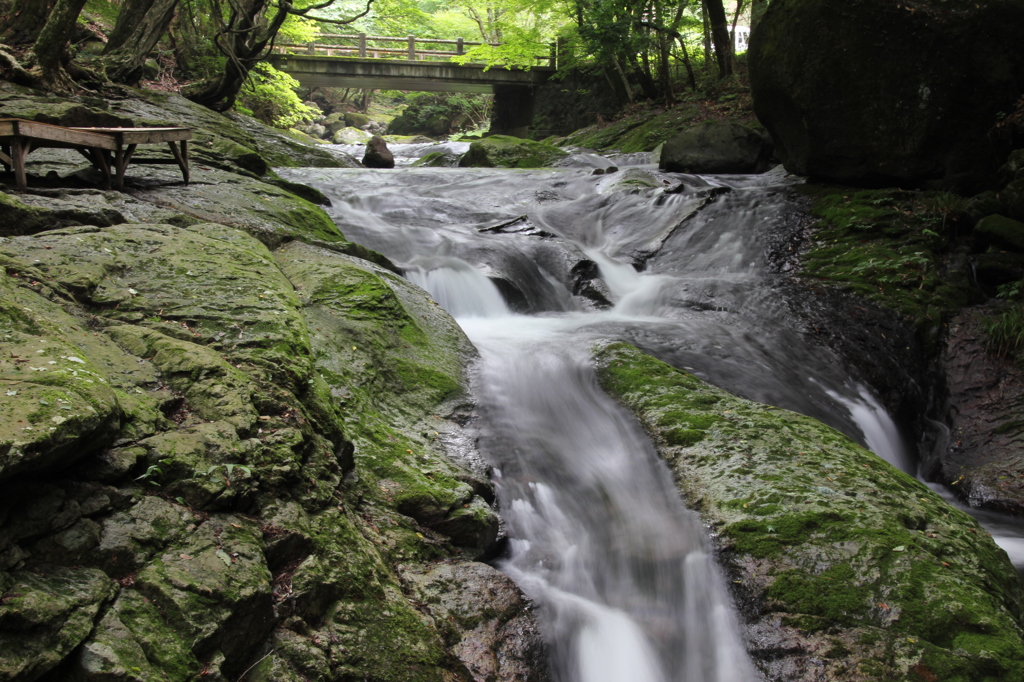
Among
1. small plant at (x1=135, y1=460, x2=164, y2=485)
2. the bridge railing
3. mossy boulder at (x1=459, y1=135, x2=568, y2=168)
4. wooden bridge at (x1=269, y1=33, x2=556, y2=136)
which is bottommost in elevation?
small plant at (x1=135, y1=460, x2=164, y2=485)

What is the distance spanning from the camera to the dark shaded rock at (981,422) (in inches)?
220

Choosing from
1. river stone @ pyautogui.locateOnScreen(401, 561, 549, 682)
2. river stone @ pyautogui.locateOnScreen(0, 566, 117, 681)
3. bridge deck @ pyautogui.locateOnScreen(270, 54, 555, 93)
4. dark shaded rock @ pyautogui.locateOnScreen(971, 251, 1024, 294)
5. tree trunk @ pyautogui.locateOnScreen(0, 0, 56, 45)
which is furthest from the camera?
bridge deck @ pyautogui.locateOnScreen(270, 54, 555, 93)

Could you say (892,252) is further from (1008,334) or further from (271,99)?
(271,99)

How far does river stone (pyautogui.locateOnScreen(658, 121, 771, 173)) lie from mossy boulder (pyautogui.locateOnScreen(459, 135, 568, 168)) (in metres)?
3.56

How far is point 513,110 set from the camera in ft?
102

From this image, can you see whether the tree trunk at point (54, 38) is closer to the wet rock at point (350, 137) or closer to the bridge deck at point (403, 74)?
the bridge deck at point (403, 74)

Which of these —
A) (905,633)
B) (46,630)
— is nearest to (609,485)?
(905,633)

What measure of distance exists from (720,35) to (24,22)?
54.5 feet

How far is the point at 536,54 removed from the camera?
2612cm

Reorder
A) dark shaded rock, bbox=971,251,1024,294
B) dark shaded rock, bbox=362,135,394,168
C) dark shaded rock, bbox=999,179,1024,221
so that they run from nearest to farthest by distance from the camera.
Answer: dark shaded rock, bbox=971,251,1024,294
dark shaded rock, bbox=999,179,1024,221
dark shaded rock, bbox=362,135,394,168

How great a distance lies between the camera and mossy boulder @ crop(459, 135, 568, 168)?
655 inches

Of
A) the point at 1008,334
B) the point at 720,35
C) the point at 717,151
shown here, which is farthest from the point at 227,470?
the point at 720,35

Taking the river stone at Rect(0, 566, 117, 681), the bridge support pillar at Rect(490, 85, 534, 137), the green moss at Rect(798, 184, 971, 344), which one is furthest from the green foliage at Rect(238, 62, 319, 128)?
the river stone at Rect(0, 566, 117, 681)

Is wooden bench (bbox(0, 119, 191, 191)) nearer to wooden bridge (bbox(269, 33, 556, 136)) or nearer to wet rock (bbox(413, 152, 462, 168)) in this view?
wet rock (bbox(413, 152, 462, 168))
